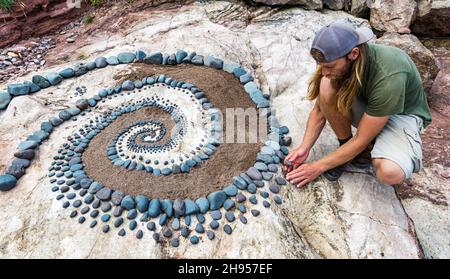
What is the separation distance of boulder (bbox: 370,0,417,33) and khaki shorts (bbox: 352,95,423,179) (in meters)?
3.50

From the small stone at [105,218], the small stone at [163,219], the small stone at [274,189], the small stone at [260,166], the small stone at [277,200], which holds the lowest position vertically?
the small stone at [277,200]

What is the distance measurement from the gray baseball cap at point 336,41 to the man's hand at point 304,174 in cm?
94

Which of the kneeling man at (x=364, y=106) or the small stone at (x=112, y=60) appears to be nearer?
the kneeling man at (x=364, y=106)

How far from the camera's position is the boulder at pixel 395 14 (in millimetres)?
5465

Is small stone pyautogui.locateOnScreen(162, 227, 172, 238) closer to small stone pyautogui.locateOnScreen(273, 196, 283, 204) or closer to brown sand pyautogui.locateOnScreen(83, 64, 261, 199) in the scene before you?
brown sand pyautogui.locateOnScreen(83, 64, 261, 199)

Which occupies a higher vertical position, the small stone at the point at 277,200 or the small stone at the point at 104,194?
the small stone at the point at 104,194

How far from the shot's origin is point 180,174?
289cm

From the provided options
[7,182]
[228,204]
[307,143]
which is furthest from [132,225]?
[307,143]

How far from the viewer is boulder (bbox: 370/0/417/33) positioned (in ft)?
17.9

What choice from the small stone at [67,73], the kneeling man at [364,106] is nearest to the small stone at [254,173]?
the kneeling man at [364,106]

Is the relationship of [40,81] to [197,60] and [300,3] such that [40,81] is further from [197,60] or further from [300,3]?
[300,3]

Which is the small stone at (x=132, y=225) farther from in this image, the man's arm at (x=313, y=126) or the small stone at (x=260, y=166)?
the man's arm at (x=313, y=126)

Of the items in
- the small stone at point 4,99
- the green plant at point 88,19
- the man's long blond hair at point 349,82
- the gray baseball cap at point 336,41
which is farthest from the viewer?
the green plant at point 88,19

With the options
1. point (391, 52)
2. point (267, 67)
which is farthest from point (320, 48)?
point (267, 67)
